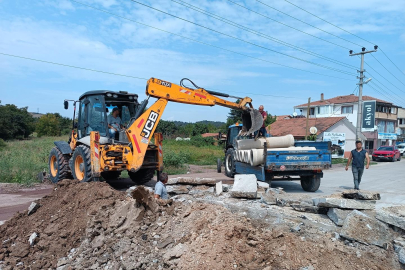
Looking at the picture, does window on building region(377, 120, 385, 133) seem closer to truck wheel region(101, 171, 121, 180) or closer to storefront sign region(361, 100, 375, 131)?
storefront sign region(361, 100, 375, 131)

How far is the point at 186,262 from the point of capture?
4.45 meters

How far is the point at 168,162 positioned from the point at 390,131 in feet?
154

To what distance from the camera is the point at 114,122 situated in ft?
31.3

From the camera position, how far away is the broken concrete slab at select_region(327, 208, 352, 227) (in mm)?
5496

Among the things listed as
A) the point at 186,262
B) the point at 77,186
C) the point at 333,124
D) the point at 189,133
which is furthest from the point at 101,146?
the point at 189,133

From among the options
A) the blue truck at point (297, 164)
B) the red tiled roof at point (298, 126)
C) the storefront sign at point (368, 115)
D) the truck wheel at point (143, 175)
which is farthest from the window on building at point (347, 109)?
the truck wheel at point (143, 175)

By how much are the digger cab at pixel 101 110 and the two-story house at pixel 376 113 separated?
42.7 metres

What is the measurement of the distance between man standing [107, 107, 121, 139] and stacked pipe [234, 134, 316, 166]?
4.16 m

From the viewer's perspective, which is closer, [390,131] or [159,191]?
[159,191]

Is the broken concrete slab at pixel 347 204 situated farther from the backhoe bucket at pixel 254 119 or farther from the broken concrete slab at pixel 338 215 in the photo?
the backhoe bucket at pixel 254 119

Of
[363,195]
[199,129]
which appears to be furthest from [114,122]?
[199,129]

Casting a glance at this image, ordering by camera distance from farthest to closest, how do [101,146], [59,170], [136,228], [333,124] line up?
[333,124] → [59,170] → [101,146] → [136,228]

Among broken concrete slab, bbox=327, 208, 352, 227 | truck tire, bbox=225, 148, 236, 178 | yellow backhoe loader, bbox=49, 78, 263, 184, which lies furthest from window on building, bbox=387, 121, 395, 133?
broken concrete slab, bbox=327, 208, 352, 227

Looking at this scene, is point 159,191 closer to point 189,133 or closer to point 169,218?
point 169,218
